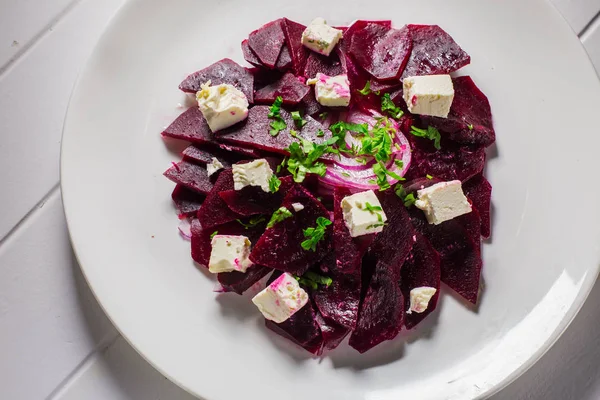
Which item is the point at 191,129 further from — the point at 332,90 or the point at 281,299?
the point at 281,299

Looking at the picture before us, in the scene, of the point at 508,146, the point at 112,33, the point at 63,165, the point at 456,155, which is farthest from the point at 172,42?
the point at 508,146

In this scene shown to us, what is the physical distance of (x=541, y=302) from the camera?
6.88ft

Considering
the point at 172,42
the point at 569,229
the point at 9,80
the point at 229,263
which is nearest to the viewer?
the point at 229,263

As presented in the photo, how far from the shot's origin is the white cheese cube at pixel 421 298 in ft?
6.63

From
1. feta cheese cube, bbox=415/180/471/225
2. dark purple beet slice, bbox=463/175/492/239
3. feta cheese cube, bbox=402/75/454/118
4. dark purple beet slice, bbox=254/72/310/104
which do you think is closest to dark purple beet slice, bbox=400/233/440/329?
feta cheese cube, bbox=415/180/471/225

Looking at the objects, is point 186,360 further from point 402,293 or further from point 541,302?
point 541,302

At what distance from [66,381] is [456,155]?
189 centimetres

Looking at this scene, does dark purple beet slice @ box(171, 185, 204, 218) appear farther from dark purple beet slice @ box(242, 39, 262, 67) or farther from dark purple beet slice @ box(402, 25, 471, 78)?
dark purple beet slice @ box(402, 25, 471, 78)

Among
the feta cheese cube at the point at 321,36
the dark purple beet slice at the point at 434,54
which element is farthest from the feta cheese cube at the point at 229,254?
the dark purple beet slice at the point at 434,54

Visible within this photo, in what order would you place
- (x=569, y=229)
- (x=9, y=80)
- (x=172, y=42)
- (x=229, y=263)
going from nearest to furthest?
(x=229, y=263), (x=569, y=229), (x=172, y=42), (x=9, y=80)

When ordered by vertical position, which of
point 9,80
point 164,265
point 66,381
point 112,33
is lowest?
point 66,381

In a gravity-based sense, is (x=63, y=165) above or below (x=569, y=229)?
above

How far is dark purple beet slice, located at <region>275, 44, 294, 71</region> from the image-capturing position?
2221 mm

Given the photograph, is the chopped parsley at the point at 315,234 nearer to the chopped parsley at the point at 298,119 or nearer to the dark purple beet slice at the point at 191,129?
the chopped parsley at the point at 298,119
